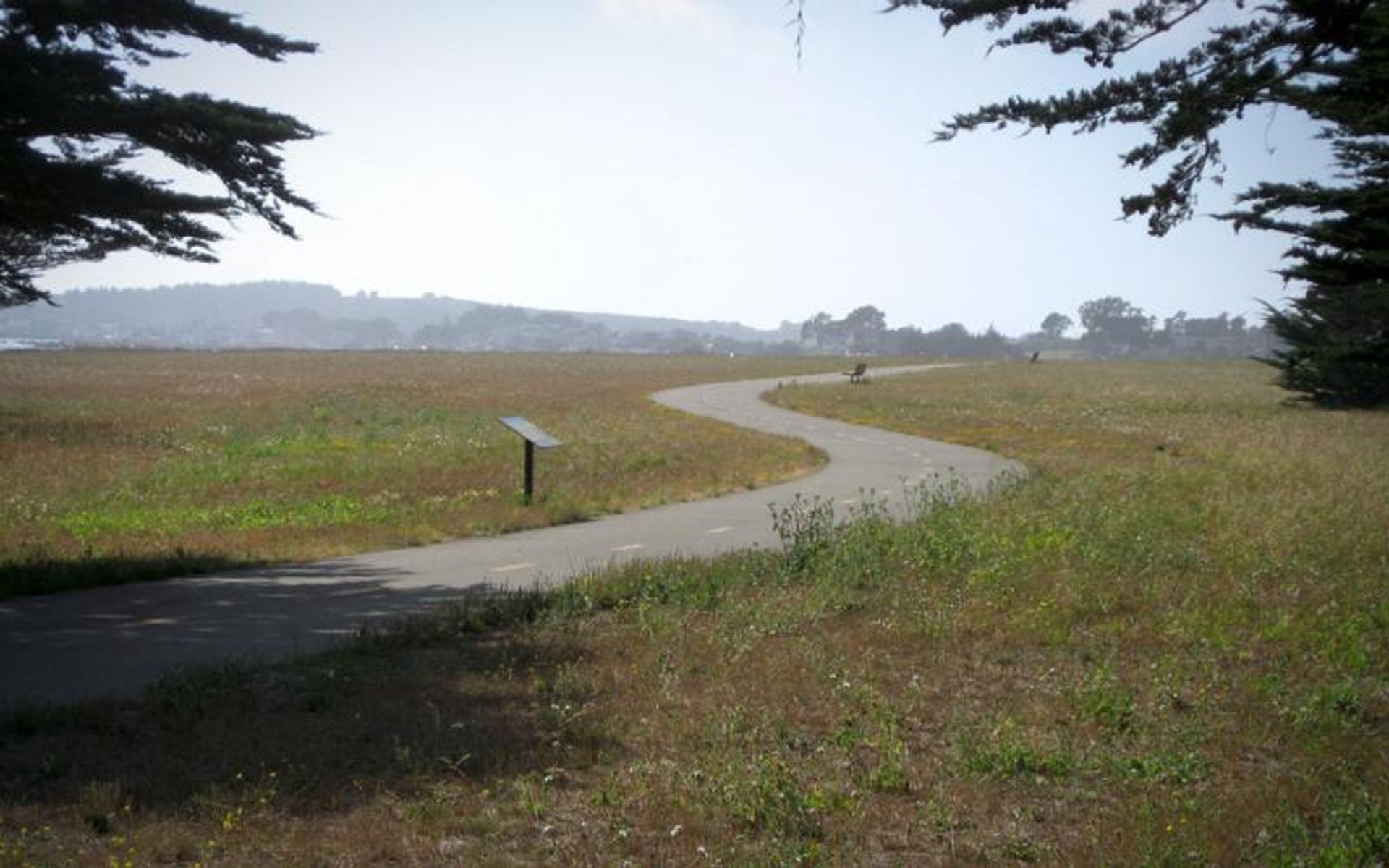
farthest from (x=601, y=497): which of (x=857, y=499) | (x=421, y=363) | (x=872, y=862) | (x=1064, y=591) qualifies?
(x=421, y=363)

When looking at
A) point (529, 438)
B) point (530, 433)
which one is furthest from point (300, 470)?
point (529, 438)

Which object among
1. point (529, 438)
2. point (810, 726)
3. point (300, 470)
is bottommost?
point (300, 470)

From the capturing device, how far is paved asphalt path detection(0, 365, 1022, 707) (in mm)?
8117

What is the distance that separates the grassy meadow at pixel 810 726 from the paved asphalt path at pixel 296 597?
0.84 m

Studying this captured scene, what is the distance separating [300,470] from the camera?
21938 mm

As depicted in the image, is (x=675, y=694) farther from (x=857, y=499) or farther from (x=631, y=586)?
(x=857, y=499)

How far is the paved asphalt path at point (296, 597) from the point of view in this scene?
8117 millimetres

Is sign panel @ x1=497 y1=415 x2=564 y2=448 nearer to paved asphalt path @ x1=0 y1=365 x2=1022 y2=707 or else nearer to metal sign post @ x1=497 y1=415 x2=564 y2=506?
metal sign post @ x1=497 y1=415 x2=564 y2=506

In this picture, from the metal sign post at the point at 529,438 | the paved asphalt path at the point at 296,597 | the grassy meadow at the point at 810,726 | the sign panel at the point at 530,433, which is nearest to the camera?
the grassy meadow at the point at 810,726

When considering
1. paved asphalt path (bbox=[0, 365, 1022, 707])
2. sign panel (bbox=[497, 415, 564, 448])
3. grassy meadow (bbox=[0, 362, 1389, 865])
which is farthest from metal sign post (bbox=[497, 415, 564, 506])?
grassy meadow (bbox=[0, 362, 1389, 865])

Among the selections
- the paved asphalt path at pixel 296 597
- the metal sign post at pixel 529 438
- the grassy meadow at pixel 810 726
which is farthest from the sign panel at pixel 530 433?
the grassy meadow at pixel 810 726

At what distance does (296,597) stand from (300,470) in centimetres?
1198

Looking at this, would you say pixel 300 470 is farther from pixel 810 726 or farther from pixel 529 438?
pixel 810 726

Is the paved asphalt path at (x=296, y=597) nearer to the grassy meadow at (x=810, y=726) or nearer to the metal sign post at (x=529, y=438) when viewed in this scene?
the grassy meadow at (x=810, y=726)
